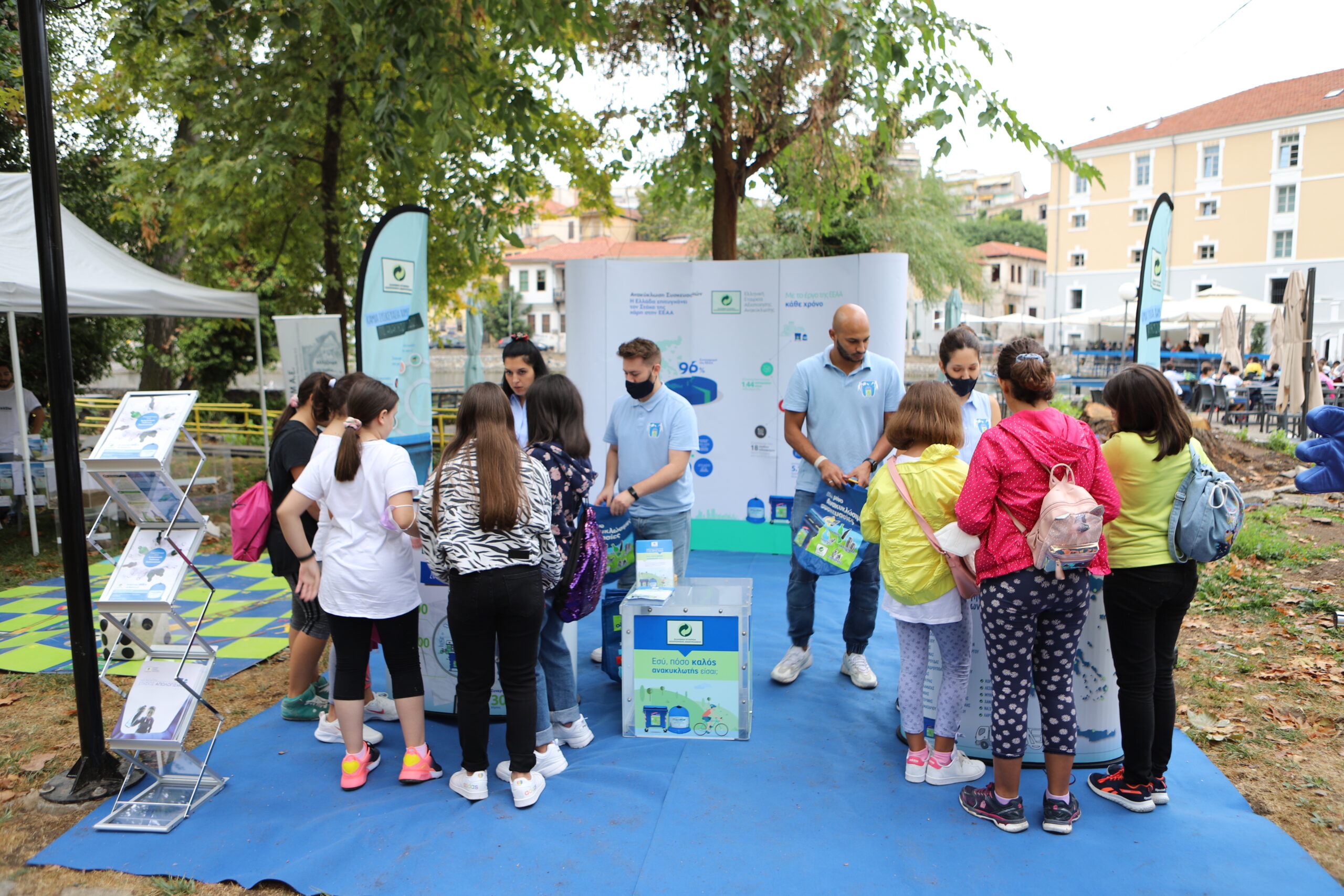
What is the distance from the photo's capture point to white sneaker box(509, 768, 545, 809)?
2.98 m

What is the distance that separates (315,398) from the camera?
3.43 meters

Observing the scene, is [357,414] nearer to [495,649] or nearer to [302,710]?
[495,649]

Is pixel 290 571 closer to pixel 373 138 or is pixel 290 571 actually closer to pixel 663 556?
pixel 663 556

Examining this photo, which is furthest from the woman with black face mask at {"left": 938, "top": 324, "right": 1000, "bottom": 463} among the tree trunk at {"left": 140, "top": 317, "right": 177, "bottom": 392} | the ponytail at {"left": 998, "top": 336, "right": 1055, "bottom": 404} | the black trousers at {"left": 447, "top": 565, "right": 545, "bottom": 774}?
the tree trunk at {"left": 140, "top": 317, "right": 177, "bottom": 392}

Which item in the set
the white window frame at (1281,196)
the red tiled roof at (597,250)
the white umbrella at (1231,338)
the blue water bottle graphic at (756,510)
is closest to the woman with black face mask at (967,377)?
the blue water bottle graphic at (756,510)

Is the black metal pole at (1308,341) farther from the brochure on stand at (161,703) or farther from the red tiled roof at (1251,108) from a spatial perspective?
the red tiled roof at (1251,108)

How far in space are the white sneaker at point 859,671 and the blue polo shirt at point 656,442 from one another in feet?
3.57

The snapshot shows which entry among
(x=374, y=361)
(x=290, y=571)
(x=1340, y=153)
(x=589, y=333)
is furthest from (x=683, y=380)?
(x=1340, y=153)

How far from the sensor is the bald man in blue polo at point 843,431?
4051mm

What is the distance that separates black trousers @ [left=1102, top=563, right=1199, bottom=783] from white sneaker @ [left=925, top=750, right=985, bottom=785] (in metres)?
0.49

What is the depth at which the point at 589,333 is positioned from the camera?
6.69 metres

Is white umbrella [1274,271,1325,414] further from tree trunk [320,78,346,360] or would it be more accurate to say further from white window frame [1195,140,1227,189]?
white window frame [1195,140,1227,189]

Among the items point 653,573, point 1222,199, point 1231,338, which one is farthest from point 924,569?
point 1222,199

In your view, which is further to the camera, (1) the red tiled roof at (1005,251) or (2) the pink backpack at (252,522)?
(1) the red tiled roof at (1005,251)
